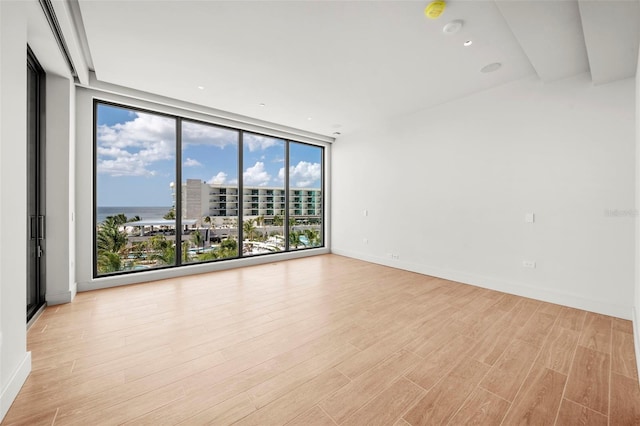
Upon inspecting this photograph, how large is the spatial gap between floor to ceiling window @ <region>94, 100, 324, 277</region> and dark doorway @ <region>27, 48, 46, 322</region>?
76 cm

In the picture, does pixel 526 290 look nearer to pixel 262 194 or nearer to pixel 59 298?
pixel 262 194

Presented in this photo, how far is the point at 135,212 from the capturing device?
4219 millimetres

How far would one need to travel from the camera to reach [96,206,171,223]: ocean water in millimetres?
4000

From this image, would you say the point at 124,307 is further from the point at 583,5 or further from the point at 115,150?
the point at 583,5

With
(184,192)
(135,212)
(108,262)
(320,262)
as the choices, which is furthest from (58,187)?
(320,262)

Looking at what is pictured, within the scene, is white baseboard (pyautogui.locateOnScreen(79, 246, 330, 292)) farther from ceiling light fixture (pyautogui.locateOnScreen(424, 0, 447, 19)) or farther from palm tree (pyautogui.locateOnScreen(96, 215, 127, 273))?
ceiling light fixture (pyautogui.locateOnScreen(424, 0, 447, 19))

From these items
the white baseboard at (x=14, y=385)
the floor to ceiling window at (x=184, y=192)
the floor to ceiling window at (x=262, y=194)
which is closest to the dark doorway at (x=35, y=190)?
the floor to ceiling window at (x=184, y=192)

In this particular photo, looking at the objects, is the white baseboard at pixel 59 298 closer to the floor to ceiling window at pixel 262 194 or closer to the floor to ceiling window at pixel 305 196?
the floor to ceiling window at pixel 262 194

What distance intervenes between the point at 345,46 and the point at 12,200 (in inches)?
118

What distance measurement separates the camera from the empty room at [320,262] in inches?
69.4

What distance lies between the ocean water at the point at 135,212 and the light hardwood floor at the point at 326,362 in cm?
119

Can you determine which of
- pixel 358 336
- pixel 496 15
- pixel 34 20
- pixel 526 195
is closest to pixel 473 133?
pixel 526 195

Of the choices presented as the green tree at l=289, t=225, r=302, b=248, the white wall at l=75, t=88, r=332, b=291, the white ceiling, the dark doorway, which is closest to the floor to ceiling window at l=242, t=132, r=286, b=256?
the green tree at l=289, t=225, r=302, b=248

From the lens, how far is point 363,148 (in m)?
5.91
